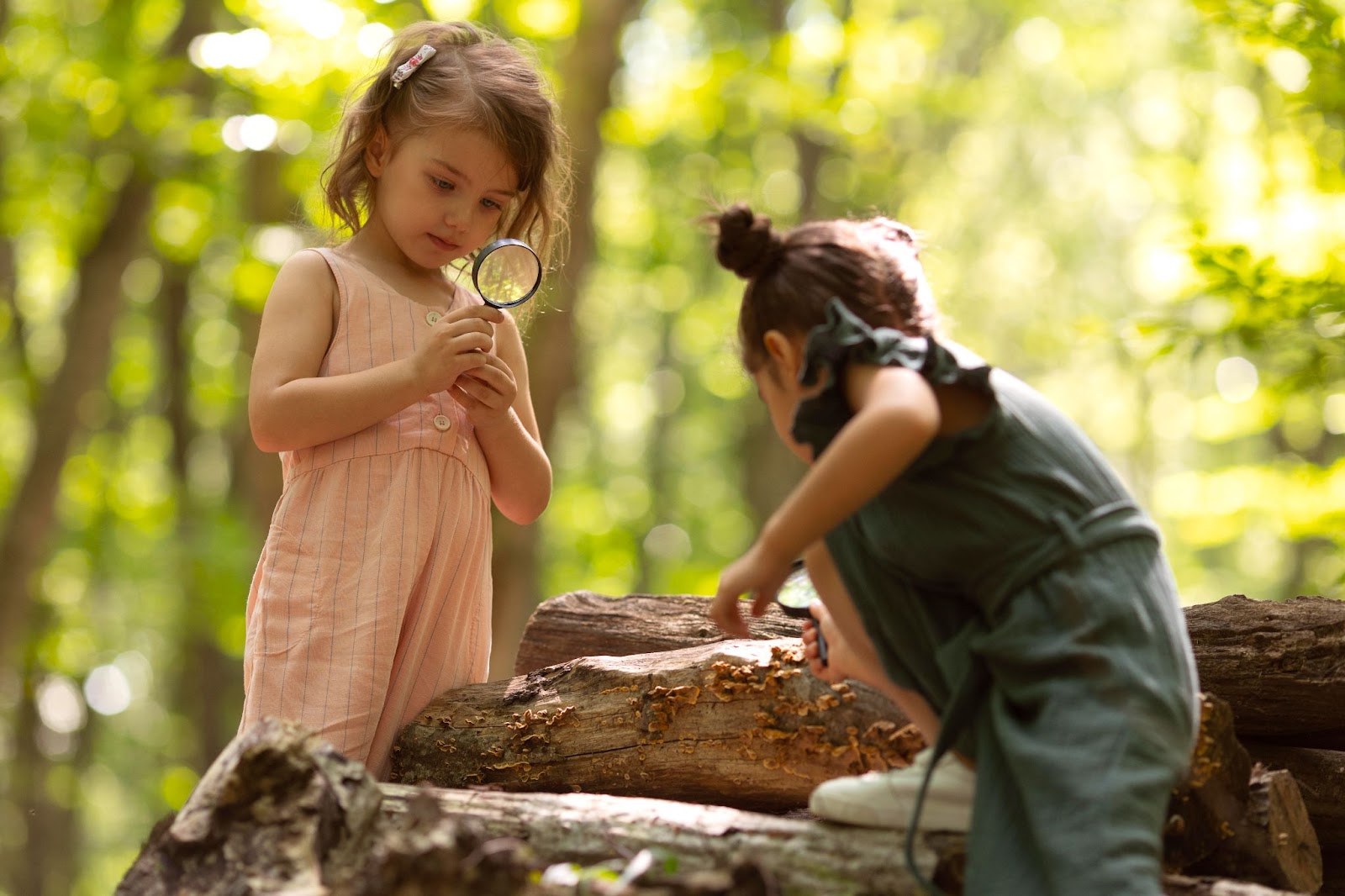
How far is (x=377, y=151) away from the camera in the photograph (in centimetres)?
286

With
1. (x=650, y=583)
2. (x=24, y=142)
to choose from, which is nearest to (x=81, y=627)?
(x=24, y=142)

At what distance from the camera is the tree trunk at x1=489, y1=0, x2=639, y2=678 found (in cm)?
566

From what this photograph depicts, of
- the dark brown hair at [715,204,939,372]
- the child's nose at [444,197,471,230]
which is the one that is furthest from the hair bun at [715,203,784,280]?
the child's nose at [444,197,471,230]

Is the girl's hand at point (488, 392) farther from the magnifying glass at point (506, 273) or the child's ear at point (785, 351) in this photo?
the child's ear at point (785, 351)

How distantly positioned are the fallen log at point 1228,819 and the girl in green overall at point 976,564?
15.7 inches

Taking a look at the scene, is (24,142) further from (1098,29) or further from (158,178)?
(1098,29)

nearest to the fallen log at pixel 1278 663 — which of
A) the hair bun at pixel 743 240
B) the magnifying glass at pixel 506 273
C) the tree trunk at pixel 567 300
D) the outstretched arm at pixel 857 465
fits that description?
the outstretched arm at pixel 857 465

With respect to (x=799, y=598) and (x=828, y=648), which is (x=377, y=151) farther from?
(x=828, y=648)

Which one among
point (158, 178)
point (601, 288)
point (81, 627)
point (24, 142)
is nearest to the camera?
point (158, 178)

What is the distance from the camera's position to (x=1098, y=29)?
12.6m

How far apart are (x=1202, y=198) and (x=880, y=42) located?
5420mm

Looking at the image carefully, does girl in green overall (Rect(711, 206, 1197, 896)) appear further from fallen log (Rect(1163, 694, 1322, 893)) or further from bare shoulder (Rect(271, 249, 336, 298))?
bare shoulder (Rect(271, 249, 336, 298))

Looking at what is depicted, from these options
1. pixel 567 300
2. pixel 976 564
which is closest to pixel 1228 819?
pixel 976 564

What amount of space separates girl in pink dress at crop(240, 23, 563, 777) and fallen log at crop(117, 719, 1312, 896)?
62 cm
